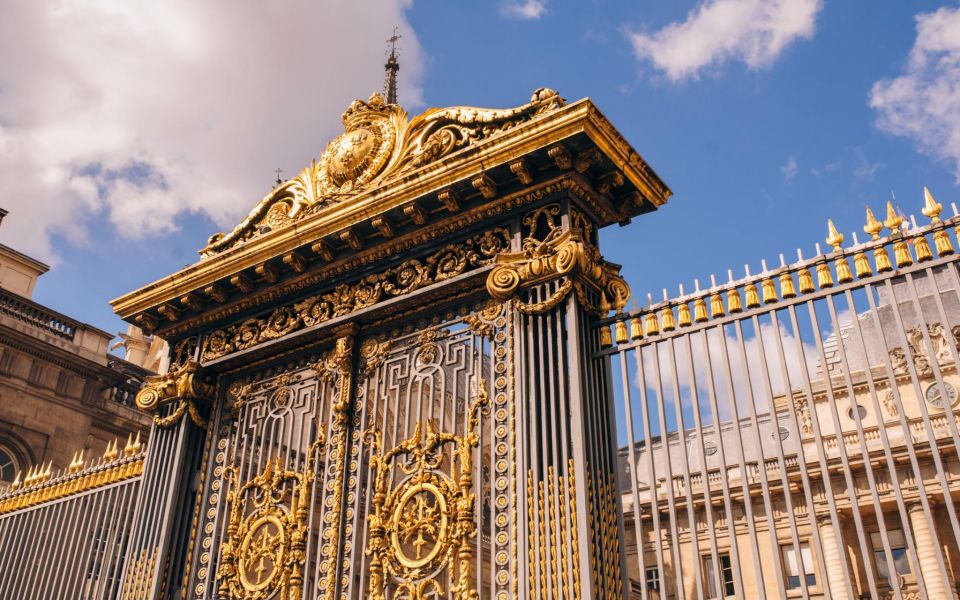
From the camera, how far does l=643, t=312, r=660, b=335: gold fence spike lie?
24.7ft

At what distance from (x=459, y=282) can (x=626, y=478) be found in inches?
564

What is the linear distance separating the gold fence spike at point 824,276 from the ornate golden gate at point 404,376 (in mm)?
1857

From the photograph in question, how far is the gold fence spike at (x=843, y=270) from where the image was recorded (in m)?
6.60

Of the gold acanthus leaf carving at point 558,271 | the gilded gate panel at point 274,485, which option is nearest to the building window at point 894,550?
the gold acanthus leaf carving at point 558,271

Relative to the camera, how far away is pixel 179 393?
10359mm

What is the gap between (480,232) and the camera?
8.70m

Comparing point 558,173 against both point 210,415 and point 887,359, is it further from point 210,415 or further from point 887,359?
point 210,415

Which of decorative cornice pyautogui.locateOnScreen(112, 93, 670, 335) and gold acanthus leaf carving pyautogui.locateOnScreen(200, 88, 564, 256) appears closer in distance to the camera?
decorative cornice pyautogui.locateOnScreen(112, 93, 670, 335)

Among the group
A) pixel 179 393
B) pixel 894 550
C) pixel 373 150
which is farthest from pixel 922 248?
pixel 894 550

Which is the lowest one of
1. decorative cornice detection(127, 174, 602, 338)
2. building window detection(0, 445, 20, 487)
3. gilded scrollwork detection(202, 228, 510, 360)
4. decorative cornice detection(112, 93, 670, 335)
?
gilded scrollwork detection(202, 228, 510, 360)

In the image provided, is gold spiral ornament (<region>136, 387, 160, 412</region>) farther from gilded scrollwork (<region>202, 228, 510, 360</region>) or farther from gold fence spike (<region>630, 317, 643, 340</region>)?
gold fence spike (<region>630, 317, 643, 340</region>)

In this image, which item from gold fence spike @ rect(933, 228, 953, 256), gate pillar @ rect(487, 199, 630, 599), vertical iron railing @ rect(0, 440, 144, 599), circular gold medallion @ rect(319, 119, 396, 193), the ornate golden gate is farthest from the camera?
vertical iron railing @ rect(0, 440, 144, 599)

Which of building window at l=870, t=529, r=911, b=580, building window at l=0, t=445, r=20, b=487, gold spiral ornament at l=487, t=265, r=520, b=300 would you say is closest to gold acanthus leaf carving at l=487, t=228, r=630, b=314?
gold spiral ornament at l=487, t=265, r=520, b=300

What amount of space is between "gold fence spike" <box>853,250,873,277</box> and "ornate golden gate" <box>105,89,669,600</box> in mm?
2125
